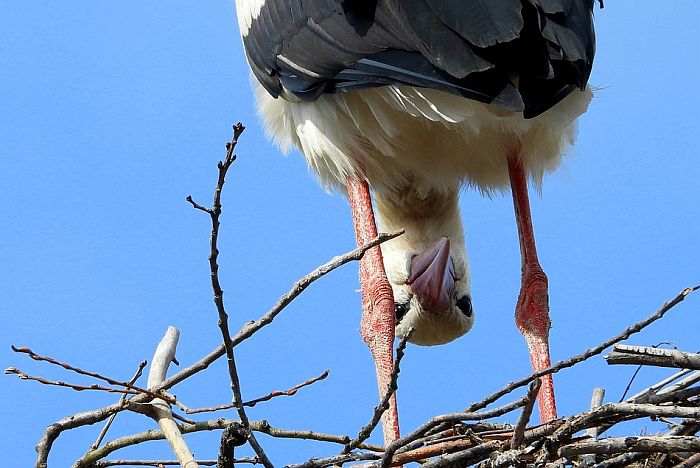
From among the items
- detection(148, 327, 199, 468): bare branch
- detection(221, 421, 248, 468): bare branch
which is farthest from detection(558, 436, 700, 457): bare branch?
detection(148, 327, 199, 468): bare branch

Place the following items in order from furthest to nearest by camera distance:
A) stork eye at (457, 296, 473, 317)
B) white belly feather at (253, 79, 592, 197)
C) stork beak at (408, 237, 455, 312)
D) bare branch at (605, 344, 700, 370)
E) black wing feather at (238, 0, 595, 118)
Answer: stork eye at (457, 296, 473, 317), stork beak at (408, 237, 455, 312), white belly feather at (253, 79, 592, 197), black wing feather at (238, 0, 595, 118), bare branch at (605, 344, 700, 370)

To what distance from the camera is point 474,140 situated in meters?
6.70

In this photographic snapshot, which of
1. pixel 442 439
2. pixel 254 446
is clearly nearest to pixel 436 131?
pixel 442 439

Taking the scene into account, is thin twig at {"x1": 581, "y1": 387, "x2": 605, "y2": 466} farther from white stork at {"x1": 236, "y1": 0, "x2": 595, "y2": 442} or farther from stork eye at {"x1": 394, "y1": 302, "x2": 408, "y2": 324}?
stork eye at {"x1": 394, "y1": 302, "x2": 408, "y2": 324}

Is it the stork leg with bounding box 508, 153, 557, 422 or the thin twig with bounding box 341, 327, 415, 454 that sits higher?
the stork leg with bounding box 508, 153, 557, 422

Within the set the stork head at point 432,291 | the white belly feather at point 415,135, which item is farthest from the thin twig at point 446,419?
the stork head at point 432,291

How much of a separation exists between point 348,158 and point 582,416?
7.74 ft

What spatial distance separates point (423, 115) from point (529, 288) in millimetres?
1210

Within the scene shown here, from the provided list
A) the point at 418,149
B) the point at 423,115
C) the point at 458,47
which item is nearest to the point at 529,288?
the point at 418,149

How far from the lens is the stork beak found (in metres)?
7.29

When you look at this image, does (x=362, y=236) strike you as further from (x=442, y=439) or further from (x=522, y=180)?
(x=442, y=439)

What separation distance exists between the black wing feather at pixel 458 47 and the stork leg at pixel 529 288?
1.13 m

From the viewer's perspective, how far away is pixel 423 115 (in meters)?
6.12

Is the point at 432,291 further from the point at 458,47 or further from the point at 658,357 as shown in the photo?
the point at 658,357
